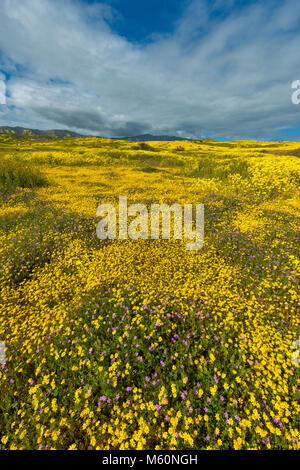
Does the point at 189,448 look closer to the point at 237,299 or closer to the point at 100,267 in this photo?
the point at 237,299

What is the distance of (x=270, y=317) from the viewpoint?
4.88 m

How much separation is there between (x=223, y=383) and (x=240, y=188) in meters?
17.0

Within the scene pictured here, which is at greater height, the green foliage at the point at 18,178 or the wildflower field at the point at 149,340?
the green foliage at the point at 18,178

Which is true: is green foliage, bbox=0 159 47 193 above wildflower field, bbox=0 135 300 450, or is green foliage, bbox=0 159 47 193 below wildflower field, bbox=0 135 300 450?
above

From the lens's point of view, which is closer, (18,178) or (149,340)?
(149,340)

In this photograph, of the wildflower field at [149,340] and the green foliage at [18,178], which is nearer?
the wildflower field at [149,340]

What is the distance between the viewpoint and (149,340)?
4.36 meters

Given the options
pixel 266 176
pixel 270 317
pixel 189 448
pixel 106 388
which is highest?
pixel 266 176

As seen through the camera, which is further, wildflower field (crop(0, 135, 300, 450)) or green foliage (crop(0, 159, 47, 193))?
green foliage (crop(0, 159, 47, 193))

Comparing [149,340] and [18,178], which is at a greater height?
[18,178]

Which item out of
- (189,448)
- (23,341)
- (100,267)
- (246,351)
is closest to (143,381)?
(189,448)

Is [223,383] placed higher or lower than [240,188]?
lower

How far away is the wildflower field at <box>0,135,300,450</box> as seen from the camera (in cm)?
303

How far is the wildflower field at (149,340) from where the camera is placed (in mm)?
3025
